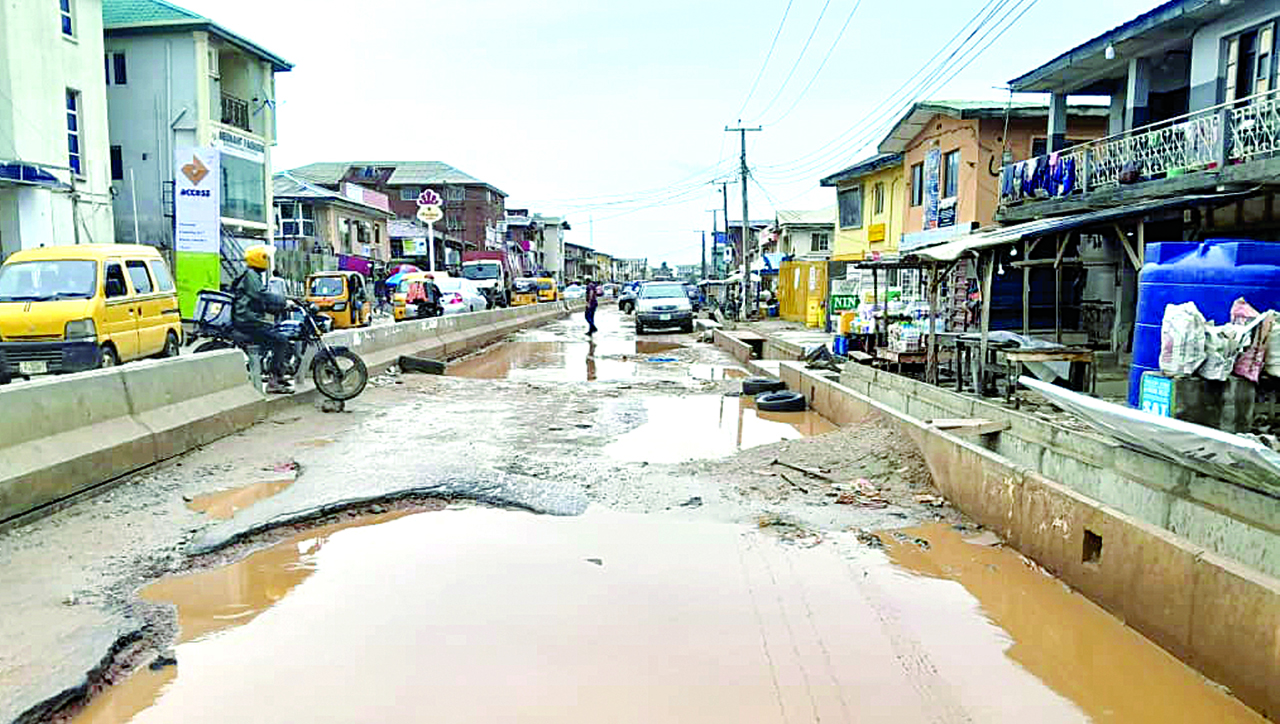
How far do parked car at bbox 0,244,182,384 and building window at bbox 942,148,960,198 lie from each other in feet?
67.8

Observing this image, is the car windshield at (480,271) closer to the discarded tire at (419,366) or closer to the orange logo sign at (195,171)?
the orange logo sign at (195,171)

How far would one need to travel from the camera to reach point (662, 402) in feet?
42.9

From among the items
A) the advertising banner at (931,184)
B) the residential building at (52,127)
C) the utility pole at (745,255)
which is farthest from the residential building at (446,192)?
the advertising banner at (931,184)

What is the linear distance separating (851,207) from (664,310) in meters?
10.1

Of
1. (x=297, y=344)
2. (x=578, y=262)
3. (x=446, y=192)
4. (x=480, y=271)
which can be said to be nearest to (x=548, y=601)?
(x=297, y=344)

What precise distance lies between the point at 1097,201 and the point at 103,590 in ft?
56.1

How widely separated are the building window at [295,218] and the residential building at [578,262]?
75.3 m

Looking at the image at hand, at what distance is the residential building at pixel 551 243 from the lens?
352ft

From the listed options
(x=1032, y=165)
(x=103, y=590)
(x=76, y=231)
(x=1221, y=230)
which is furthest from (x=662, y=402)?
(x=76, y=231)

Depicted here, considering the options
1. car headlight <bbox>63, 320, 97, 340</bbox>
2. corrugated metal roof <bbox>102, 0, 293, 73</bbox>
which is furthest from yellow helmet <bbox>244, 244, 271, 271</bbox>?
corrugated metal roof <bbox>102, 0, 293, 73</bbox>

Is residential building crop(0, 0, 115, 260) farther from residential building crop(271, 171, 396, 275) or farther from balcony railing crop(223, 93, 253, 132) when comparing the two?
residential building crop(271, 171, 396, 275)

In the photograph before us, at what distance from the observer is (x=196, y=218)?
1966cm

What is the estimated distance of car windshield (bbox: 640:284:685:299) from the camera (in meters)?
31.5

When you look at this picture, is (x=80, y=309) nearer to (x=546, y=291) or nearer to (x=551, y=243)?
(x=546, y=291)
